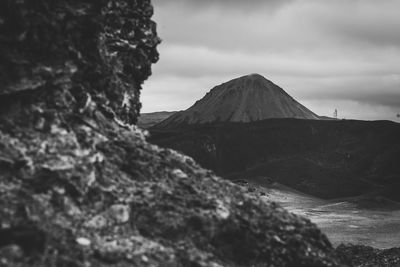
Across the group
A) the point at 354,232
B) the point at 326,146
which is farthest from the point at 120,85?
the point at 326,146

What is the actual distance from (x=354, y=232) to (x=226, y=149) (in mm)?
95775

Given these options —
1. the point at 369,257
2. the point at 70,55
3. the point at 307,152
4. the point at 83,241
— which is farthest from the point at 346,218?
the point at 83,241

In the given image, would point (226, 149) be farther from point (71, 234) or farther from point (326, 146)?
point (71, 234)

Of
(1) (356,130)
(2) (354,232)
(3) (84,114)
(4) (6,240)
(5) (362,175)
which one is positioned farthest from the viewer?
(1) (356,130)

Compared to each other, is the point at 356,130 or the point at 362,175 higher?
the point at 356,130

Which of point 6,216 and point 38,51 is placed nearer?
point 6,216

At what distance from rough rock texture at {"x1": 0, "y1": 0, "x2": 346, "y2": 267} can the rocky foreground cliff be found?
0.12 feet

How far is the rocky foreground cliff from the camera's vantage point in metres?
13.5

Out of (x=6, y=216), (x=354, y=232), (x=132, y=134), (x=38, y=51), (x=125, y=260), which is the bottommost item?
(x=354, y=232)

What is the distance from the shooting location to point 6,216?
42.3 feet

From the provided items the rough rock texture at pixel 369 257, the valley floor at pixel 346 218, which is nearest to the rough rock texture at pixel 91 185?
the rough rock texture at pixel 369 257

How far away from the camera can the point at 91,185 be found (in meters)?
15.5

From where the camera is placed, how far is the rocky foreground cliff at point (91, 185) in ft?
44.2

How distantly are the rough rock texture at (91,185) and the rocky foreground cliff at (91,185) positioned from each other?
38 mm
